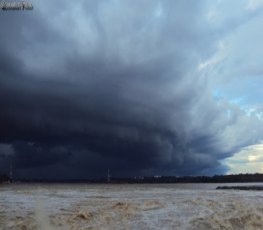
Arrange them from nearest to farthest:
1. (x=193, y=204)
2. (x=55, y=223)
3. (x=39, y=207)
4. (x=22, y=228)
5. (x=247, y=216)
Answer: (x=39, y=207), (x=22, y=228), (x=55, y=223), (x=247, y=216), (x=193, y=204)

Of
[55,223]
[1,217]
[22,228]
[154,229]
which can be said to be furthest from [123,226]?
[1,217]

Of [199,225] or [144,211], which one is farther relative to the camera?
[144,211]

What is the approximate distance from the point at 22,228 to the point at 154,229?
677cm

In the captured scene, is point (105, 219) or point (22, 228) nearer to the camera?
point (22, 228)

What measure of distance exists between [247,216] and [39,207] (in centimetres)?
Answer: 2116

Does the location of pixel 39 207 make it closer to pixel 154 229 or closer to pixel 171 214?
pixel 154 229

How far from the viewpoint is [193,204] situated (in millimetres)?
33906

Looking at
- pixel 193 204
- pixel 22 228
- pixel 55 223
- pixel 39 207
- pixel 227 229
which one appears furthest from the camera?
pixel 193 204

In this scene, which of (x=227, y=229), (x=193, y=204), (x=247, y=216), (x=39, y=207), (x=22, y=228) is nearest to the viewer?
(x=39, y=207)

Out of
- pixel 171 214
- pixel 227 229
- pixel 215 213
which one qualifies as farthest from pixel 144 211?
pixel 227 229

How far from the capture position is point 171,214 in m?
26.8

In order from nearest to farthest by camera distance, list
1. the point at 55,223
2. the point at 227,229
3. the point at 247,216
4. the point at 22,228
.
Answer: the point at 22,228, the point at 55,223, the point at 227,229, the point at 247,216

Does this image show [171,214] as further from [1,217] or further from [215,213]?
[1,217]

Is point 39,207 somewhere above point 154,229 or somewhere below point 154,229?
above
